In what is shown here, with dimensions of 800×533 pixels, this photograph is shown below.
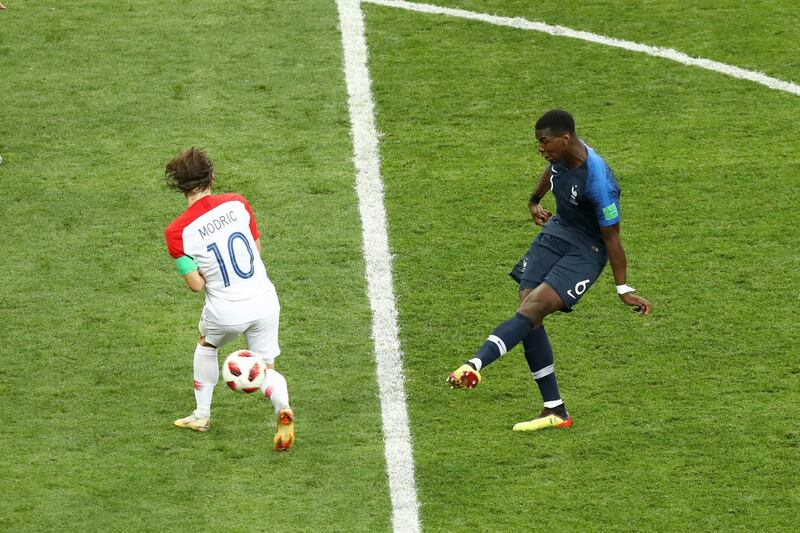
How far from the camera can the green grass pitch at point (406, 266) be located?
7793mm

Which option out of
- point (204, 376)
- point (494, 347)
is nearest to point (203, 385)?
point (204, 376)

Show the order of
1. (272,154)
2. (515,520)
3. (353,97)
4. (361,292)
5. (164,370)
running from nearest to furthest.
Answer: (515,520), (164,370), (361,292), (272,154), (353,97)

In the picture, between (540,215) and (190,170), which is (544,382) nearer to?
(540,215)

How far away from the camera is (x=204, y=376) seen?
26.9 feet

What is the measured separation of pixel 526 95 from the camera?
490 inches

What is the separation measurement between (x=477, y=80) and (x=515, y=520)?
19.8ft

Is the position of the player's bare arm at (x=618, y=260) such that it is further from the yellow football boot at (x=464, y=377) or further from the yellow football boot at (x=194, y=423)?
the yellow football boot at (x=194, y=423)

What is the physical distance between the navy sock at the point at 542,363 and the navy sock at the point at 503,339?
175 mm

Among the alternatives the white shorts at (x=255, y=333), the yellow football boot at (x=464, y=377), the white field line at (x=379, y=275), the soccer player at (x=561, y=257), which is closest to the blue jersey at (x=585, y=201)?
the soccer player at (x=561, y=257)

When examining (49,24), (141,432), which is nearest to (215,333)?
(141,432)

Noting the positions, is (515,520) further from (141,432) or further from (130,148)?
(130,148)

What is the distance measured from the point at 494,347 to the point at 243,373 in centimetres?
142

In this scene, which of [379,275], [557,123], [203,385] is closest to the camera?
[557,123]

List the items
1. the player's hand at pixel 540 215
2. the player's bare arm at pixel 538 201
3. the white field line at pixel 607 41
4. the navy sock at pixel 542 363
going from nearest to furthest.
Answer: the navy sock at pixel 542 363
the player's bare arm at pixel 538 201
the player's hand at pixel 540 215
the white field line at pixel 607 41
